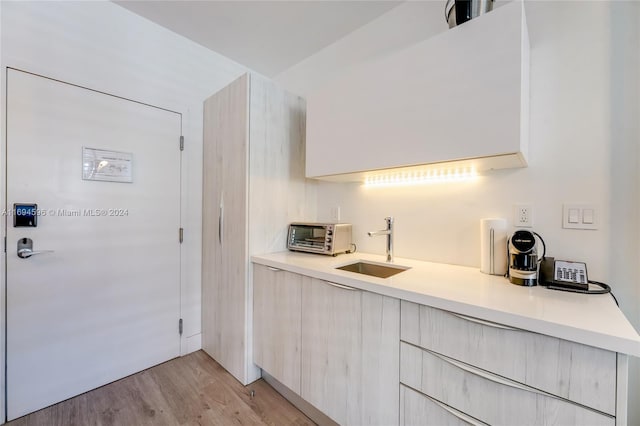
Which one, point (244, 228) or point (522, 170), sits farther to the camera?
point (244, 228)

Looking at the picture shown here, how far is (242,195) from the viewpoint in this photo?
1.88m

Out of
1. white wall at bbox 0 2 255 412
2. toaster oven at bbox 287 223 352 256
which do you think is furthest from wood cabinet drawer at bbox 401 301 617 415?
white wall at bbox 0 2 255 412

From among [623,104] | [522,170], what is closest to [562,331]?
[522,170]

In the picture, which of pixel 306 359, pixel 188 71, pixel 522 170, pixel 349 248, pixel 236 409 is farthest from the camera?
pixel 188 71

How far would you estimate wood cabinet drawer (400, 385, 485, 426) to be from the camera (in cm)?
99

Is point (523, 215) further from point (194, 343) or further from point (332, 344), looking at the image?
point (194, 343)

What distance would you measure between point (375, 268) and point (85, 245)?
1915 millimetres

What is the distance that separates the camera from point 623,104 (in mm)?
1162

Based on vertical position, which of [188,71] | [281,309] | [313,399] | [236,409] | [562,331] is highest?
[188,71]

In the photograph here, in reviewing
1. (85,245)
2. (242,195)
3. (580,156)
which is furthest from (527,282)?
(85,245)

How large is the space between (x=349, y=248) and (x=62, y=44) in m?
2.29

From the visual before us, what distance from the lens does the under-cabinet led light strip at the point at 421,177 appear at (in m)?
1.56

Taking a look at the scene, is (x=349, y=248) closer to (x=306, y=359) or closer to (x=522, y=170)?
(x=306, y=359)

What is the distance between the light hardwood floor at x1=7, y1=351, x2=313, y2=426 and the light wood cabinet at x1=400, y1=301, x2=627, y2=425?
3.14 ft
